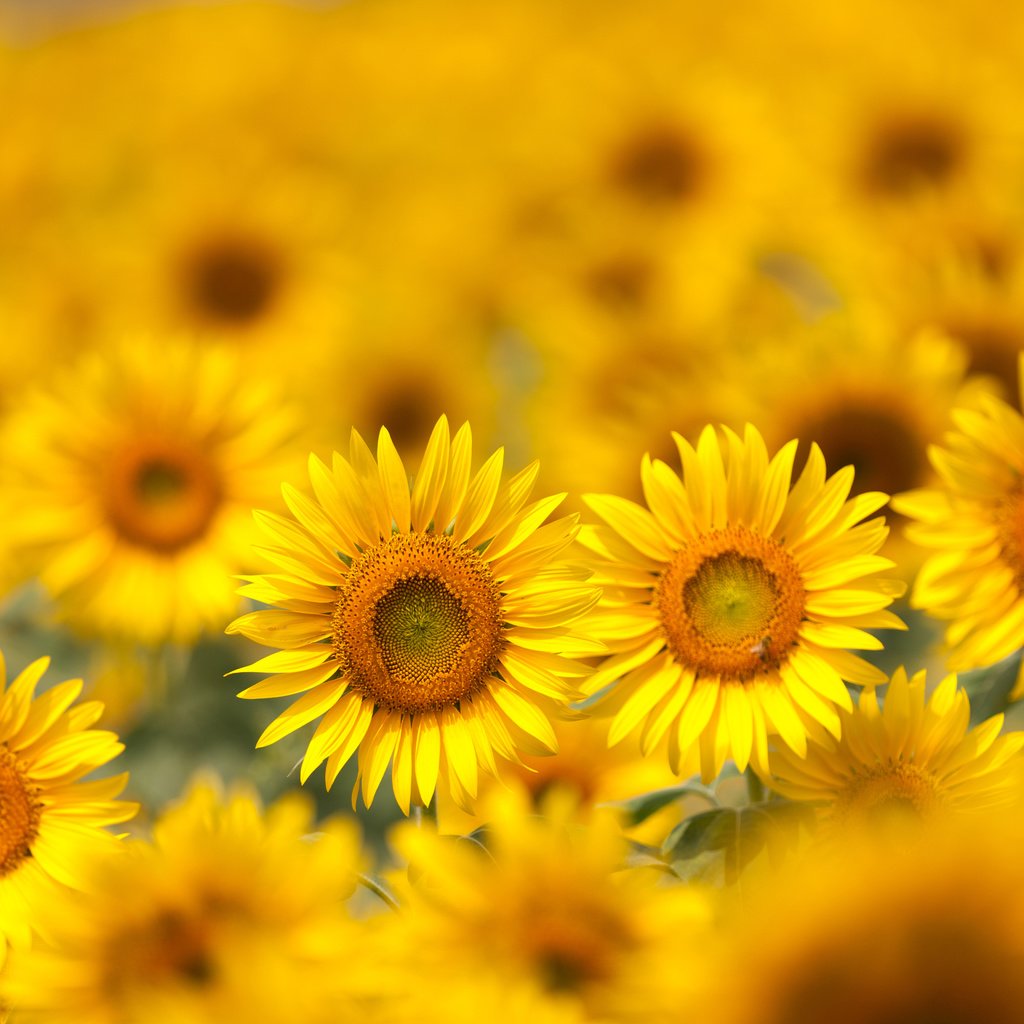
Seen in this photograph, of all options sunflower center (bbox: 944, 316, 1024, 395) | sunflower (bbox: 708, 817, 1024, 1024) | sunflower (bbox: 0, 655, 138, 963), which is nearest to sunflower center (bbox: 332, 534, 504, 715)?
sunflower (bbox: 0, 655, 138, 963)

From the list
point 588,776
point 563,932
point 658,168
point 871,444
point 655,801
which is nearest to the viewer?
point 563,932

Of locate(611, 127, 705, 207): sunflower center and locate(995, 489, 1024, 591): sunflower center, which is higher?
locate(611, 127, 705, 207): sunflower center

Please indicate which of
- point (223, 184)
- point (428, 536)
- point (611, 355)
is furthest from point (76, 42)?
point (428, 536)

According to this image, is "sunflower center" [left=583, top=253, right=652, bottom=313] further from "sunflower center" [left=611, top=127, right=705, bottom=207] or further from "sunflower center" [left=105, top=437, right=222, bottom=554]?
"sunflower center" [left=105, top=437, right=222, bottom=554]

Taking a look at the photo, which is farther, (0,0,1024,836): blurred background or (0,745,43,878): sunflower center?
(0,0,1024,836): blurred background

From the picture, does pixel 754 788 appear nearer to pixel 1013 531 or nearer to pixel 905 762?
pixel 905 762

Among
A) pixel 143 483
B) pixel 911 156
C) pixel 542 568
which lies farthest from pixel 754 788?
pixel 911 156

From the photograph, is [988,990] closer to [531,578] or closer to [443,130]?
[531,578]

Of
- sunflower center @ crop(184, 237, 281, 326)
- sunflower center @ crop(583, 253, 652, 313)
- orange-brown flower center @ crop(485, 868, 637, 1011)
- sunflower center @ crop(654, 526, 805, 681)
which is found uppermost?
sunflower center @ crop(583, 253, 652, 313)
